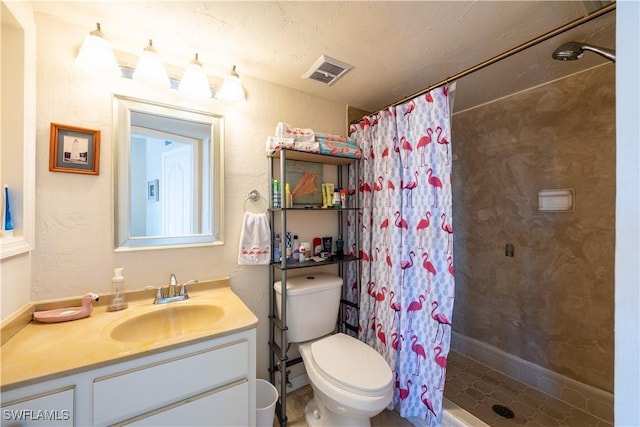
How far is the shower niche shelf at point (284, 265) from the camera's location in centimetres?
147

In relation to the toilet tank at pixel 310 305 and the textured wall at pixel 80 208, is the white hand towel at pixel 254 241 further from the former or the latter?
A: the toilet tank at pixel 310 305

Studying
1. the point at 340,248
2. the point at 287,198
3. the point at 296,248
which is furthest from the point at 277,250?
the point at 340,248

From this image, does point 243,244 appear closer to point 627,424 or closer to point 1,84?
point 1,84

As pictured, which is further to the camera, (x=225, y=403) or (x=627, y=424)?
(x=225, y=403)

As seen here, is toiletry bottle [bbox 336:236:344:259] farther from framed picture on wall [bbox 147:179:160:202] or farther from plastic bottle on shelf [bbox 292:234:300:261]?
framed picture on wall [bbox 147:179:160:202]

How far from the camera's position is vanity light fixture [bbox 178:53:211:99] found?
1.29 metres

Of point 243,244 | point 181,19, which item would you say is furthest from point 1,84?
point 243,244

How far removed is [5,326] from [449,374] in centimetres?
256

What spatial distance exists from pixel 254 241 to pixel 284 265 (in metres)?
0.25

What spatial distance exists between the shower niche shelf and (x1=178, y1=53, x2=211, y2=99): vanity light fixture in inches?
20.3

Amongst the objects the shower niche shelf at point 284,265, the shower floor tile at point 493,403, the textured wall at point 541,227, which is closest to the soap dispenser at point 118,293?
the shower niche shelf at point 284,265

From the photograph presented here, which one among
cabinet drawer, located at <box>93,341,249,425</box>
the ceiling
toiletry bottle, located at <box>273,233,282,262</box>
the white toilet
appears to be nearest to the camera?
cabinet drawer, located at <box>93,341,249,425</box>

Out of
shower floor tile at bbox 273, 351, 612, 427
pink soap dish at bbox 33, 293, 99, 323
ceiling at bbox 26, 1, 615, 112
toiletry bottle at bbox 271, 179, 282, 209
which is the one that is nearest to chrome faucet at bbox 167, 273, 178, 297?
pink soap dish at bbox 33, 293, 99, 323

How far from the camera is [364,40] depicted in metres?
1.25
